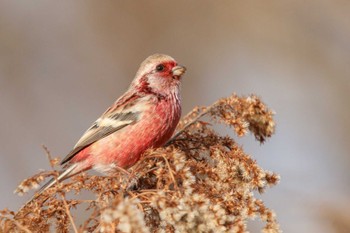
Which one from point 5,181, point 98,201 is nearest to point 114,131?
point 98,201

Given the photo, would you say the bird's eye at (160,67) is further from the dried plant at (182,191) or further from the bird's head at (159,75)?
the dried plant at (182,191)

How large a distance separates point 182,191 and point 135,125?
2.75 metres

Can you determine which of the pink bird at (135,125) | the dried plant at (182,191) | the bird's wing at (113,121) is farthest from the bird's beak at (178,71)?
the dried plant at (182,191)

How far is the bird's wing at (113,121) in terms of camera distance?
21.0 ft

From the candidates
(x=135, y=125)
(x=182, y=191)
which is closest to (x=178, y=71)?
(x=135, y=125)

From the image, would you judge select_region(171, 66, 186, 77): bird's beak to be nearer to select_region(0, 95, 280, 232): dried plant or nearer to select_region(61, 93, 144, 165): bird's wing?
select_region(61, 93, 144, 165): bird's wing

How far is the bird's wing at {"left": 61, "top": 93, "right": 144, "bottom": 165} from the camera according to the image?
6.41 meters

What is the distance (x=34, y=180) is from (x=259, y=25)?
704 centimetres

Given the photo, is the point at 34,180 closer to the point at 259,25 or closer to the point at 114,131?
the point at 114,131

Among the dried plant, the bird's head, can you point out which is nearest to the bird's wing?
the bird's head

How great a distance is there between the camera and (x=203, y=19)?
36.7 ft

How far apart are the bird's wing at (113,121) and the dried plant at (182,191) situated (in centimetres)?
154

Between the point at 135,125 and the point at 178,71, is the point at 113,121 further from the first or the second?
the point at 178,71

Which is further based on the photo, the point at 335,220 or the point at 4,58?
the point at 4,58
